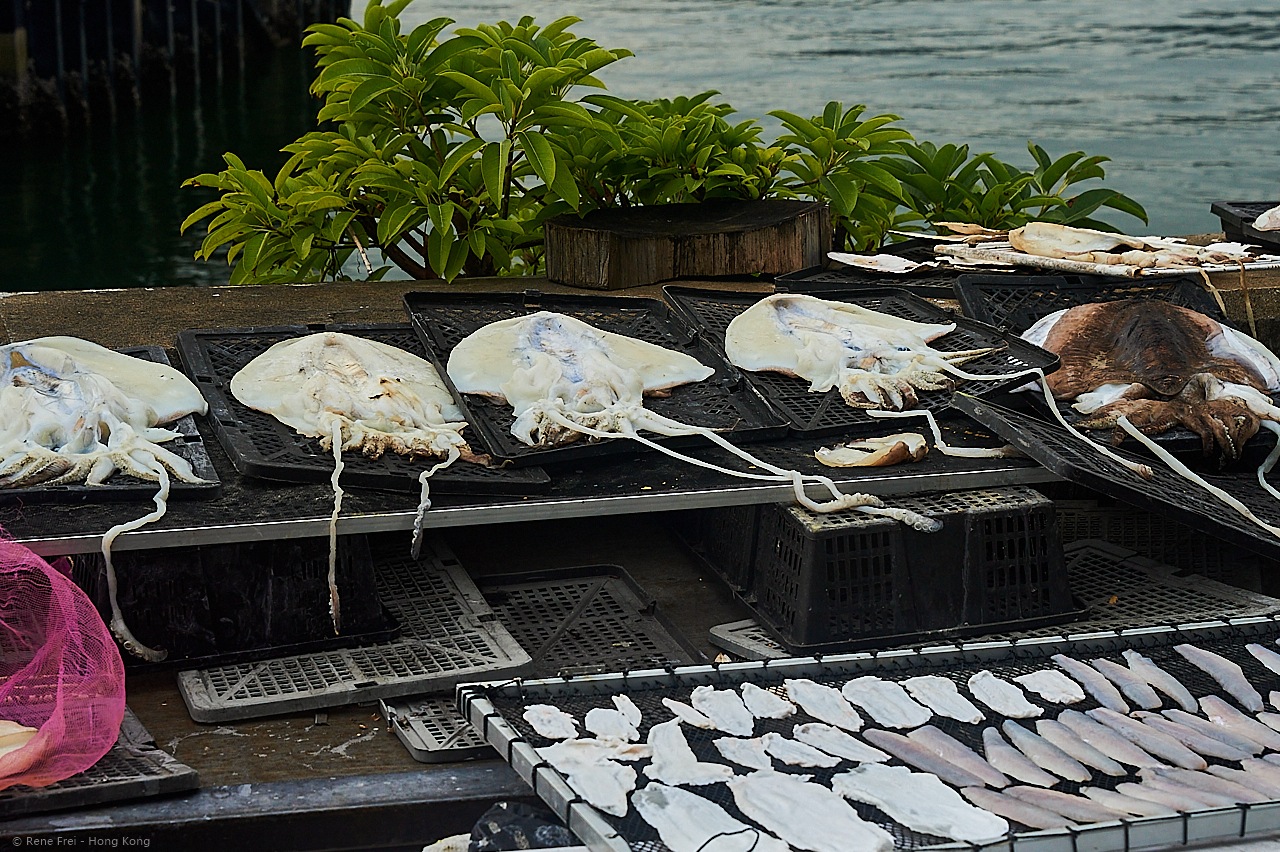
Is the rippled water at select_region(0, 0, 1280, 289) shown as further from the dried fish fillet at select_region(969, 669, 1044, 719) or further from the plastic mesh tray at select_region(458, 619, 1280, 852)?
the dried fish fillet at select_region(969, 669, 1044, 719)

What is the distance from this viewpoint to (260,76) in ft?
90.5

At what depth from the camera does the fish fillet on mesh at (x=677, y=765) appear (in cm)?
237

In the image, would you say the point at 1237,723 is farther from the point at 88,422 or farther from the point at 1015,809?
the point at 88,422

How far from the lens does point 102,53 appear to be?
830 inches

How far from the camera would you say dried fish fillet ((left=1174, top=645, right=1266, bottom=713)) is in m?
2.74

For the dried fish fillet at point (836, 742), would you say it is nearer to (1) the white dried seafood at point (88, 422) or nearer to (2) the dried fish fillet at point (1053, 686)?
(2) the dried fish fillet at point (1053, 686)

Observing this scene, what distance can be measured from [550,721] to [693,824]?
17.0 inches

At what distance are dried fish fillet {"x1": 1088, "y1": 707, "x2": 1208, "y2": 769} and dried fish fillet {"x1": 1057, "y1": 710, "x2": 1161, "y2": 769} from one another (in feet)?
0.06

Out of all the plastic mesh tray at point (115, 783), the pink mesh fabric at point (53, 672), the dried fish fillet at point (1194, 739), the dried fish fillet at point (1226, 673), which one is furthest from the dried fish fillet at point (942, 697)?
the pink mesh fabric at point (53, 672)

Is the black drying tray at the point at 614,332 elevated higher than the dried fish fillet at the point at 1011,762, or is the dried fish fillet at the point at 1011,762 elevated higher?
the black drying tray at the point at 614,332

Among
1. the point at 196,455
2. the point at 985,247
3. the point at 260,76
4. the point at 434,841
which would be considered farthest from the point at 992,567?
the point at 260,76

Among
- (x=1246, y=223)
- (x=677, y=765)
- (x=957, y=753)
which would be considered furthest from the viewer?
(x=1246, y=223)

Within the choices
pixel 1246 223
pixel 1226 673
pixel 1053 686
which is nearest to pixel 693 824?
pixel 1053 686

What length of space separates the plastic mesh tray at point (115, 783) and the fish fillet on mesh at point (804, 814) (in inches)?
44.4
